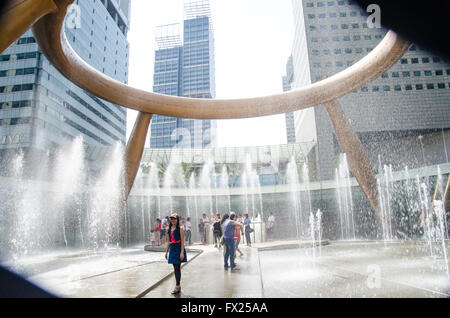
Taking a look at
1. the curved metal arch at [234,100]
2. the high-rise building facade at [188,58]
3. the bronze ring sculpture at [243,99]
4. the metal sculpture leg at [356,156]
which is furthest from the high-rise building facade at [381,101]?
the high-rise building facade at [188,58]

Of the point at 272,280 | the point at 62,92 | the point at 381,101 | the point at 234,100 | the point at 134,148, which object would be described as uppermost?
the point at 62,92

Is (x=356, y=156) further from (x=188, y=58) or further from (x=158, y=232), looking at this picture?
(x=188, y=58)

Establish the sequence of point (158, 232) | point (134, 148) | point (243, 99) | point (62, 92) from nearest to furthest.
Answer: point (243, 99)
point (134, 148)
point (158, 232)
point (62, 92)

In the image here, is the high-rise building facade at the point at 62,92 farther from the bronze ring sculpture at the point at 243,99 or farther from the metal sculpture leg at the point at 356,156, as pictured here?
the metal sculpture leg at the point at 356,156

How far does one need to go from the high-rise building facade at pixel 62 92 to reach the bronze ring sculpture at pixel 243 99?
32.5m

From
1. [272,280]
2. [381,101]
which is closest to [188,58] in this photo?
[381,101]

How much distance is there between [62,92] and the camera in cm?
4391

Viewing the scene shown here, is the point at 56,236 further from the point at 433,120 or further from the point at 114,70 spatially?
the point at 114,70

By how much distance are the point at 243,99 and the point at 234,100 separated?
34cm

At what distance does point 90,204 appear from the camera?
17.9m

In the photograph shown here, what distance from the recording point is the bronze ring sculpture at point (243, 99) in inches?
372

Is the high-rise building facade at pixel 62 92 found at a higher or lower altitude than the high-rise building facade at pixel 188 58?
lower

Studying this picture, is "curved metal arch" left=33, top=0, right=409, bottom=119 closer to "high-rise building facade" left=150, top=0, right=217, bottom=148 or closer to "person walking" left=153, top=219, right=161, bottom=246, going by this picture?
"person walking" left=153, top=219, right=161, bottom=246
